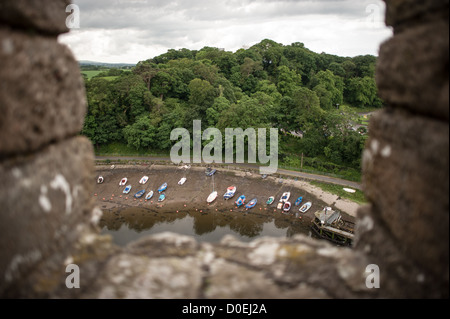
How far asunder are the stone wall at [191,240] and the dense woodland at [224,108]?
2914 centimetres

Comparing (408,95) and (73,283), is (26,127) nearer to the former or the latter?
(73,283)

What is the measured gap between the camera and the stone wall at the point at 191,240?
7.43ft

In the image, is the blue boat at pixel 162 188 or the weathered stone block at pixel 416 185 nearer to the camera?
the weathered stone block at pixel 416 185

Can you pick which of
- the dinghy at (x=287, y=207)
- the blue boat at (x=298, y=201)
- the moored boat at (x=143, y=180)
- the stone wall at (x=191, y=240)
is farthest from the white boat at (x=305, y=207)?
the stone wall at (x=191, y=240)

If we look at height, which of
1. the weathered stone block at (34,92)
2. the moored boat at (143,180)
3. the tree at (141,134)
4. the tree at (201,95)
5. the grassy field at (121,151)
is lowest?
the moored boat at (143,180)

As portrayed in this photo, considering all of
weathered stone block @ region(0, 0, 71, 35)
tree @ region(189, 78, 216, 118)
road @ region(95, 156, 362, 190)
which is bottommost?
road @ region(95, 156, 362, 190)

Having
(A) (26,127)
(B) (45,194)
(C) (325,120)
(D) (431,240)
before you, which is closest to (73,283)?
(B) (45,194)

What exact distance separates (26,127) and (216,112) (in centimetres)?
3388

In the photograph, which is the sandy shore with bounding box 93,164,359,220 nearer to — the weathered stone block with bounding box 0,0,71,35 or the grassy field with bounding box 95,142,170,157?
the grassy field with bounding box 95,142,170,157

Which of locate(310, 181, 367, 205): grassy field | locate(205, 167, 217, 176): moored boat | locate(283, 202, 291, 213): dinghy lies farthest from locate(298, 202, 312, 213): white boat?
locate(205, 167, 217, 176): moored boat

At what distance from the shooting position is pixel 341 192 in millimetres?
27281

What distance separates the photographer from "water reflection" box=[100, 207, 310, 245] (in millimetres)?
23719

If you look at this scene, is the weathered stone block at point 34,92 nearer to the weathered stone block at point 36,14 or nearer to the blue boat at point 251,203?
the weathered stone block at point 36,14

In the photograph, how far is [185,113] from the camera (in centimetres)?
3662
